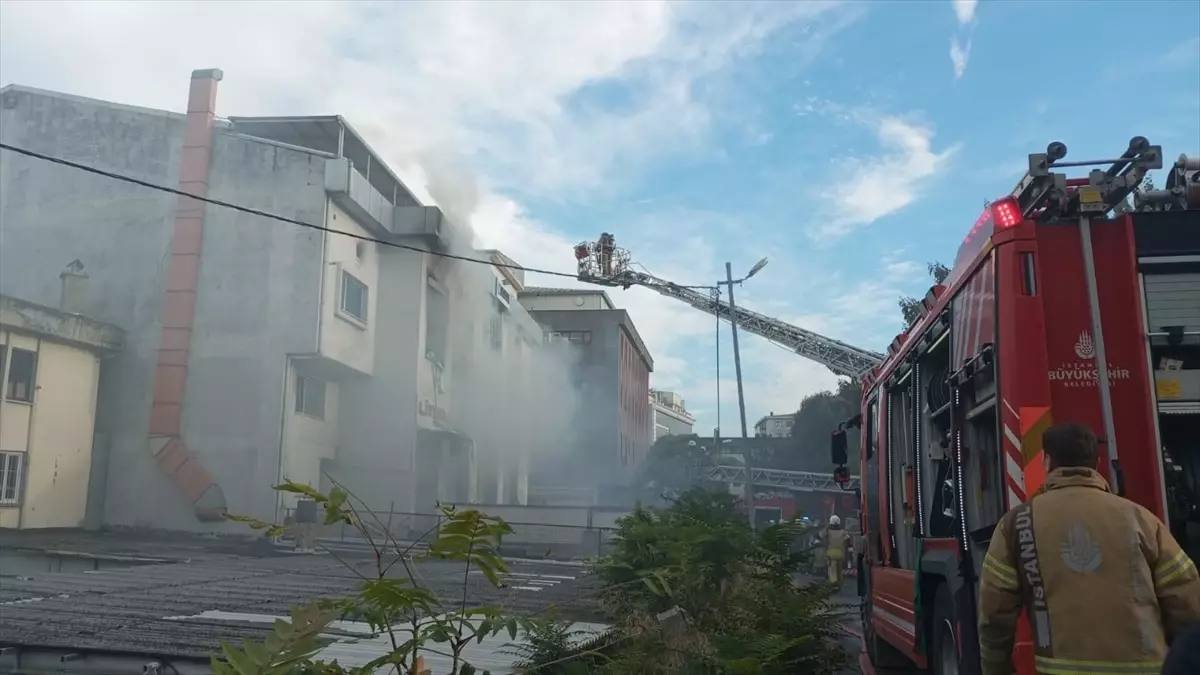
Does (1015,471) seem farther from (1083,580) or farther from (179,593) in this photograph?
(179,593)

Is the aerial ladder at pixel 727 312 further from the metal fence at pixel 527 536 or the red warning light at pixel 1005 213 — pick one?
the red warning light at pixel 1005 213

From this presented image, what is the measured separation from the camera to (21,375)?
19422mm

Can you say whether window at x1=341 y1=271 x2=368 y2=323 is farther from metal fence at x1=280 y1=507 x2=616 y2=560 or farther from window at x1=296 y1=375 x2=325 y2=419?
metal fence at x1=280 y1=507 x2=616 y2=560

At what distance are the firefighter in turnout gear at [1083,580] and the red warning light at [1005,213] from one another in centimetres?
148

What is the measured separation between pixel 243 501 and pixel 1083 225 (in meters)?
21.6

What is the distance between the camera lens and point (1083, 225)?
13.9ft

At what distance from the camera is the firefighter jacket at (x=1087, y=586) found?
2.89m

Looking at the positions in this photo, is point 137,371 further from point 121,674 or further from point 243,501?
point 121,674

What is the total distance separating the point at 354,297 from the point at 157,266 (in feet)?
16.5

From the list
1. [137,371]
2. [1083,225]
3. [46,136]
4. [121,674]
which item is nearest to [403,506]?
[137,371]

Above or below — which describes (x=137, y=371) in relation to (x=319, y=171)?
below

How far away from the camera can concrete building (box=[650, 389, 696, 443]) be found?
9050cm

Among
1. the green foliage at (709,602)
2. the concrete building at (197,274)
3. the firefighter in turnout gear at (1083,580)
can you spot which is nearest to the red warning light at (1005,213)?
the firefighter in turnout gear at (1083,580)

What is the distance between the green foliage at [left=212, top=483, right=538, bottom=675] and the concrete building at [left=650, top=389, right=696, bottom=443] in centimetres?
8265
